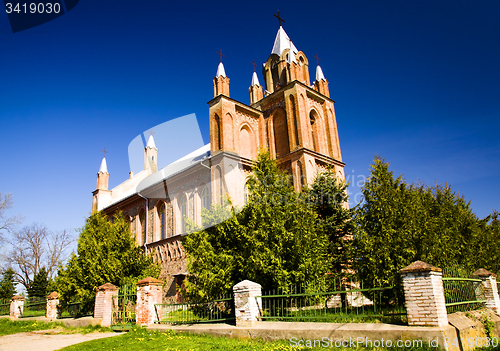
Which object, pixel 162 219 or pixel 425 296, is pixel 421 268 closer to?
pixel 425 296

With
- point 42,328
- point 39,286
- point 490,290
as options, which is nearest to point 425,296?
point 490,290

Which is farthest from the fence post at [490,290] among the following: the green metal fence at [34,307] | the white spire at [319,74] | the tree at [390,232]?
the green metal fence at [34,307]

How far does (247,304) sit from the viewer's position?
8.62 meters

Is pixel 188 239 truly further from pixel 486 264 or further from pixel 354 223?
pixel 486 264

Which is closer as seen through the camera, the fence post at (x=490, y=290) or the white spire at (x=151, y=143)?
the fence post at (x=490, y=290)

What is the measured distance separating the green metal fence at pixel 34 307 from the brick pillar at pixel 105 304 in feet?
28.2

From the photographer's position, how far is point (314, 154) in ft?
62.7

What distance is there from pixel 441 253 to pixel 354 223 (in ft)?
9.33

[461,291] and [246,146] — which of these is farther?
[246,146]

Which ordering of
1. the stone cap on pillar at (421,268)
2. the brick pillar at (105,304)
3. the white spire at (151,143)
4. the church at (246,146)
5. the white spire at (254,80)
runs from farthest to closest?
the white spire at (151,143) → the white spire at (254,80) → the church at (246,146) → the brick pillar at (105,304) → the stone cap on pillar at (421,268)

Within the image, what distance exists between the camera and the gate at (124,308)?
1201 cm

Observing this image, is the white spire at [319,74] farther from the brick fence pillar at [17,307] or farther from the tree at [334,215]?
the brick fence pillar at [17,307]

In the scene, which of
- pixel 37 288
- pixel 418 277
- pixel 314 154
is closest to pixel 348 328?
pixel 418 277

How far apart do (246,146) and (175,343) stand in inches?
562
